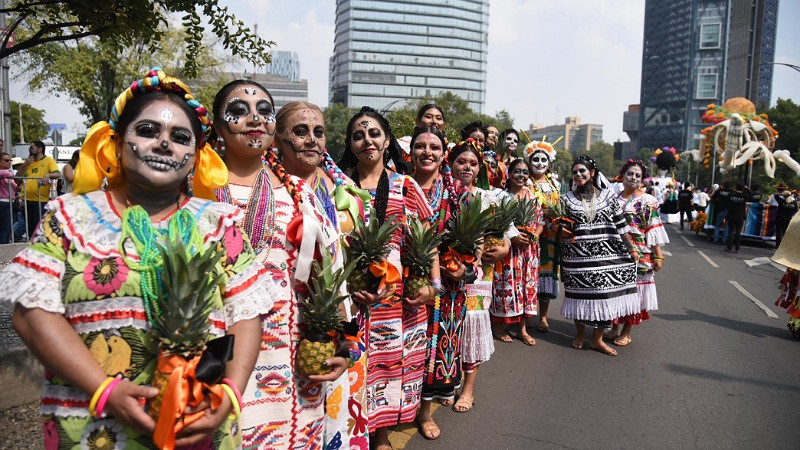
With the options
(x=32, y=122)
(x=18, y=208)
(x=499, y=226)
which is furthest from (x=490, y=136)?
(x=32, y=122)

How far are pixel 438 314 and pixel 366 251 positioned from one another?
132 centimetres

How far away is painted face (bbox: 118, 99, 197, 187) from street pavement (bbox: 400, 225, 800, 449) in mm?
2858

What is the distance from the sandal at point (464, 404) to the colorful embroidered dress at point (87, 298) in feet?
10.9

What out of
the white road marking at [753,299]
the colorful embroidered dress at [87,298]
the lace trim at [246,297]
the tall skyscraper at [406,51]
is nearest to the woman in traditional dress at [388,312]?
the lace trim at [246,297]

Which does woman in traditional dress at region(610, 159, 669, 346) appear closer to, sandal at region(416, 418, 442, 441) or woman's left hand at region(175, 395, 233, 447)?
sandal at region(416, 418, 442, 441)

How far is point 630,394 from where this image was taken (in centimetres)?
527

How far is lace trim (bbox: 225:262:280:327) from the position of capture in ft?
6.61

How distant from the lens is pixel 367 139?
3.78 meters

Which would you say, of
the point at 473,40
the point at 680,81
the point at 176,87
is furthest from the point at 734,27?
the point at 176,87

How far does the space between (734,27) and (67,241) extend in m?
120

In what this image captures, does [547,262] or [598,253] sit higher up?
[598,253]

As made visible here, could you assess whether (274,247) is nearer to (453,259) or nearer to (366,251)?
(366,251)

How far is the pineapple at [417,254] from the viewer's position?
3650mm

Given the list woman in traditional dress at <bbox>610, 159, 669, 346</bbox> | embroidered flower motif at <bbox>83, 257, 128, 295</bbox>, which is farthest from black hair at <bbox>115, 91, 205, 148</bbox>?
woman in traditional dress at <bbox>610, 159, 669, 346</bbox>
